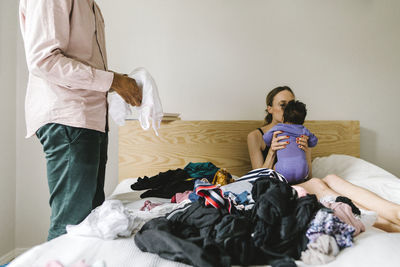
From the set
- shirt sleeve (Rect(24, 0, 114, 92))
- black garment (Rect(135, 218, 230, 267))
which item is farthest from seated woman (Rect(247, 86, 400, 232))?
shirt sleeve (Rect(24, 0, 114, 92))

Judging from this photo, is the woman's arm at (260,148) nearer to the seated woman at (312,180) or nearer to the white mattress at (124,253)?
the seated woman at (312,180)

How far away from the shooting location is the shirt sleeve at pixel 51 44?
36.2 inches

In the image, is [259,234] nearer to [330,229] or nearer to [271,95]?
[330,229]

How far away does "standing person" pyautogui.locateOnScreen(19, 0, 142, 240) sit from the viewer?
93cm

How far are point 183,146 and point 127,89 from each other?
89cm

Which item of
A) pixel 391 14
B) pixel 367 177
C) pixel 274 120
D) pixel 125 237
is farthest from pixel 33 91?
pixel 391 14

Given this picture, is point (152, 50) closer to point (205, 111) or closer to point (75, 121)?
point (205, 111)

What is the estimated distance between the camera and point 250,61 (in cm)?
212

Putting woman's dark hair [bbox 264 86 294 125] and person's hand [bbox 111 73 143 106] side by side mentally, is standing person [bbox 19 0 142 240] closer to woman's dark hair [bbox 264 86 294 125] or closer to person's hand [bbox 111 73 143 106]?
person's hand [bbox 111 73 143 106]

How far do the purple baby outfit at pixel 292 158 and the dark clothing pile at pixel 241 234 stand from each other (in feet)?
2.57

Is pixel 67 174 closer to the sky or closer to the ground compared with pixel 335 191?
closer to the sky

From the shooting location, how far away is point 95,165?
3.31 feet

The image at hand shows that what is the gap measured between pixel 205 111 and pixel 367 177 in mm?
1161

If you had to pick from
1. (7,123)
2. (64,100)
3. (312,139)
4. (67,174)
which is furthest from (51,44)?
(312,139)
